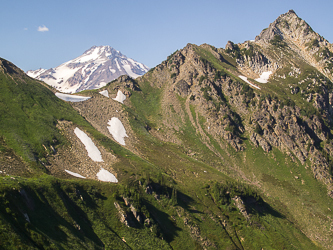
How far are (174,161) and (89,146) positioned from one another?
3482 centimetres

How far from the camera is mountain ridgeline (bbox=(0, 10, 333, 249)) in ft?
184

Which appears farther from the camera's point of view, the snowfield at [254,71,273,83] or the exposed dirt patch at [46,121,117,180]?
the snowfield at [254,71,273,83]

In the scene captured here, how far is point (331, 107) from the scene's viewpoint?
518 ft

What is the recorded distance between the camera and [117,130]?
120750 mm

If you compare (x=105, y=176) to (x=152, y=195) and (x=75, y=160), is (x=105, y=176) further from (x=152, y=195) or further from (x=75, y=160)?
(x=152, y=195)

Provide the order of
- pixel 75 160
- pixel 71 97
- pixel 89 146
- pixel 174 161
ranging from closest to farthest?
pixel 75 160 < pixel 89 146 < pixel 174 161 < pixel 71 97

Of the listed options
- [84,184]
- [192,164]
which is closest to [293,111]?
[192,164]

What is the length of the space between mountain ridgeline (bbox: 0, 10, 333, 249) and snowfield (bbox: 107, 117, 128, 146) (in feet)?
2.92

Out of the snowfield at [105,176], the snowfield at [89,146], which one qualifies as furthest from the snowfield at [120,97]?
the snowfield at [105,176]

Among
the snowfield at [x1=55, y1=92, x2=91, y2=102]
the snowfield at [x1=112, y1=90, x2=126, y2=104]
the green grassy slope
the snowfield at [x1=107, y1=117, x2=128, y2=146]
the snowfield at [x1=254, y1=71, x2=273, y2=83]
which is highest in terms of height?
the snowfield at [x1=254, y1=71, x2=273, y2=83]

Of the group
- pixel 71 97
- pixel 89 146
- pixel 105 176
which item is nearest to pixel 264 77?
pixel 71 97

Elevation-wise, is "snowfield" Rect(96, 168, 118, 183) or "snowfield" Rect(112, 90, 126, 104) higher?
"snowfield" Rect(112, 90, 126, 104)

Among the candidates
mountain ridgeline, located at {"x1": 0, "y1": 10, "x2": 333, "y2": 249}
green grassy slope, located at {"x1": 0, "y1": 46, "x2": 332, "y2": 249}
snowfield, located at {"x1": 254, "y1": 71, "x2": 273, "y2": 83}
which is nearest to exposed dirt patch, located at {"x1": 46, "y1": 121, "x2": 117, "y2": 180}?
mountain ridgeline, located at {"x1": 0, "y1": 10, "x2": 333, "y2": 249}

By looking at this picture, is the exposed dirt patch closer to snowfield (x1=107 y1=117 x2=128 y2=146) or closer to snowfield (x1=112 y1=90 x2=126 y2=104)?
snowfield (x1=107 y1=117 x2=128 y2=146)
